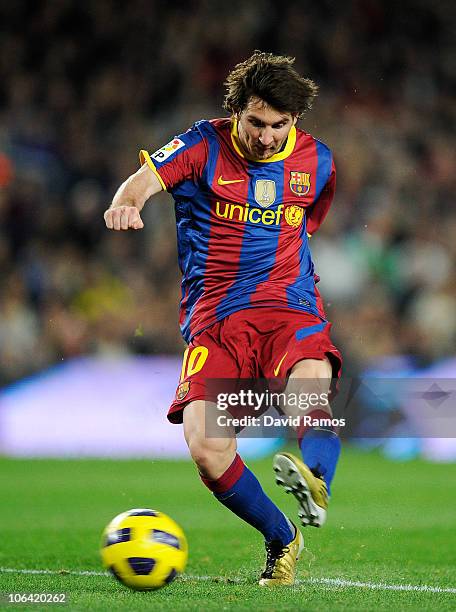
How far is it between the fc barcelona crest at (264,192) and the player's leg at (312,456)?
31.9 inches

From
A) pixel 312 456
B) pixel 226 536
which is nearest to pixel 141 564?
pixel 312 456

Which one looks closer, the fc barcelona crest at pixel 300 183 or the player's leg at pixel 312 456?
the player's leg at pixel 312 456

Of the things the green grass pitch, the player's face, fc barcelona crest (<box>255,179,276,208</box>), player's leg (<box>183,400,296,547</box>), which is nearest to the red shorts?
player's leg (<box>183,400,296,547</box>)

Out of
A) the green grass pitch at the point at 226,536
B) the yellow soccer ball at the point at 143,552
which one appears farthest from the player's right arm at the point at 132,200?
the green grass pitch at the point at 226,536

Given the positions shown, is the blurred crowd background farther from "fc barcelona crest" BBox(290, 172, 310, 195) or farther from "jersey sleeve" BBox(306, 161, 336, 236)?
"fc barcelona crest" BBox(290, 172, 310, 195)

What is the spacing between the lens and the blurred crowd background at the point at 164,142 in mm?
12516

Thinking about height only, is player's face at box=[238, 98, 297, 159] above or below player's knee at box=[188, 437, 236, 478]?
above

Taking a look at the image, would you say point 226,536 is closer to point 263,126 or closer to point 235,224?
point 235,224

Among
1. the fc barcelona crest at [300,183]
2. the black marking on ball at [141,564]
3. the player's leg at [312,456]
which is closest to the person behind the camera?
the player's leg at [312,456]

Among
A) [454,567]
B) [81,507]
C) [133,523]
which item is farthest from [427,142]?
[133,523]

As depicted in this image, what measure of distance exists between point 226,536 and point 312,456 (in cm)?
250

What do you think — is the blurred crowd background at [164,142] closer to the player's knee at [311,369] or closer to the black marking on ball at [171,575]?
the player's knee at [311,369]

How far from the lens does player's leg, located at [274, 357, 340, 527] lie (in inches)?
170

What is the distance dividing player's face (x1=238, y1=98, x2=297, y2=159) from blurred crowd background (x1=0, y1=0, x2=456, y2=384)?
6.45 m
